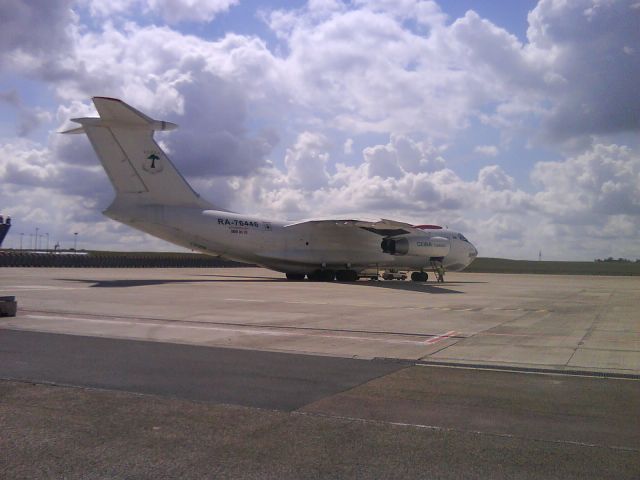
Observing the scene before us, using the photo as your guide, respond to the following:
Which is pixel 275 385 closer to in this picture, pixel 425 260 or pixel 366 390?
pixel 366 390

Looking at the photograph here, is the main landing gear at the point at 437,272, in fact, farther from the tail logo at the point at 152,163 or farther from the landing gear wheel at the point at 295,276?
the tail logo at the point at 152,163

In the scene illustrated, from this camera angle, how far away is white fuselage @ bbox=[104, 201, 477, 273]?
31.2m

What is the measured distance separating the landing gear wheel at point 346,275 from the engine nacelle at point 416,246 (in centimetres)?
241

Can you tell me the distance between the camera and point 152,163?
3047 cm

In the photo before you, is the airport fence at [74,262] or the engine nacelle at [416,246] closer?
the engine nacelle at [416,246]

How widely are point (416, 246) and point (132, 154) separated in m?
16.9

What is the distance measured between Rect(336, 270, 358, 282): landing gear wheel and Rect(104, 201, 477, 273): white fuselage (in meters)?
0.34

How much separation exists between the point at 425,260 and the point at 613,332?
26.4 metres

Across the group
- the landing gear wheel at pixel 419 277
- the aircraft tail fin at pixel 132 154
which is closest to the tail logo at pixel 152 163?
the aircraft tail fin at pixel 132 154

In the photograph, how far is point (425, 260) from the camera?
41.1 m

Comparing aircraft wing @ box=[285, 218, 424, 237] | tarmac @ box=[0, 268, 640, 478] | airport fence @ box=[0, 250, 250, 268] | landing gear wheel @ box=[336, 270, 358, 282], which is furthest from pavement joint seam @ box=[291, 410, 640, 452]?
airport fence @ box=[0, 250, 250, 268]

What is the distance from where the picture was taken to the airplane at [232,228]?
2928 centimetres

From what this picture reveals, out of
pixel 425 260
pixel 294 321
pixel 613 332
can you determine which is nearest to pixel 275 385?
pixel 294 321

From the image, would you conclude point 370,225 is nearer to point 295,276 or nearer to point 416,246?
point 416,246
